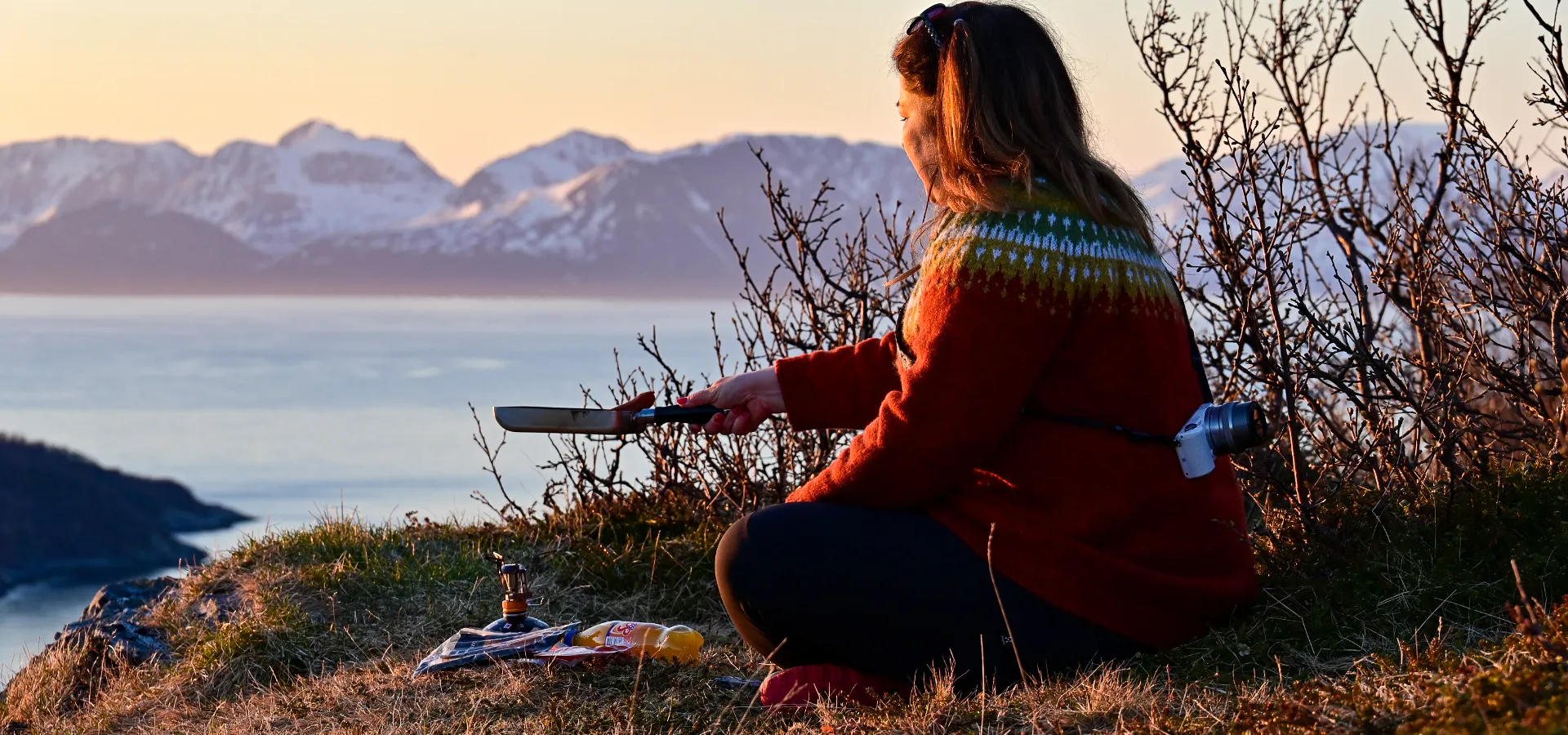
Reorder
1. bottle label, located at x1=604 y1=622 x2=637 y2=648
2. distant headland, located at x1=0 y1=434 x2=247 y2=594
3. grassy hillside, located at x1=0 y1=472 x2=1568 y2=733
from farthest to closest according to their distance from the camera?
distant headland, located at x1=0 y1=434 x2=247 y2=594 < bottle label, located at x1=604 y1=622 x2=637 y2=648 < grassy hillside, located at x1=0 y1=472 x2=1568 y2=733

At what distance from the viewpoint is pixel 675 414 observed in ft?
10.9

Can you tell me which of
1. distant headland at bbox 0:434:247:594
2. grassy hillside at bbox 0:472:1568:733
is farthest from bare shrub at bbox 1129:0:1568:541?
distant headland at bbox 0:434:247:594

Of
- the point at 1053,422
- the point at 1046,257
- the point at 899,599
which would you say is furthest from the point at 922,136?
the point at 899,599

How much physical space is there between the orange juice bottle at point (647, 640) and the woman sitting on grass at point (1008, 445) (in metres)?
0.70

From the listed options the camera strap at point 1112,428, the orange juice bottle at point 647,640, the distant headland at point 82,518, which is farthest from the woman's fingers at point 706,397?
the distant headland at point 82,518

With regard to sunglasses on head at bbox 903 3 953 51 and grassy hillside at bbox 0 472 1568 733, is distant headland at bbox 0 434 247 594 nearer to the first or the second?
grassy hillside at bbox 0 472 1568 733

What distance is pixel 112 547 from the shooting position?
312 ft

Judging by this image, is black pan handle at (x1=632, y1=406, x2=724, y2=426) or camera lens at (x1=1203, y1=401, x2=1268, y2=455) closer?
camera lens at (x1=1203, y1=401, x2=1268, y2=455)

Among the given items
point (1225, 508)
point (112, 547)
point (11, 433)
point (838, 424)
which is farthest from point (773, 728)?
point (11, 433)

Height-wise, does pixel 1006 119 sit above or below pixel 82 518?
above

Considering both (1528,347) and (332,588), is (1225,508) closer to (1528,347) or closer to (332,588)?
(1528,347)

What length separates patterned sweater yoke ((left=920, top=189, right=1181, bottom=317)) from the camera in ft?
8.68

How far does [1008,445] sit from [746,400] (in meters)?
0.76

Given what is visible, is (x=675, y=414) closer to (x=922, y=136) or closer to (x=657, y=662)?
(x=657, y=662)
